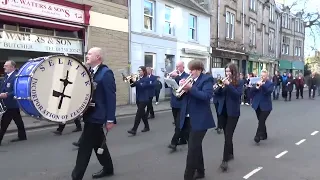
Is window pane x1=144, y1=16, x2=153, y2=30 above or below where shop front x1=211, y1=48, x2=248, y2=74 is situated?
above

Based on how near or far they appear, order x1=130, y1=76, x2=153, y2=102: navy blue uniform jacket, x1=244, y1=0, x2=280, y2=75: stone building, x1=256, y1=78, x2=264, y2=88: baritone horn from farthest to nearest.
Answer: x1=244, y1=0, x2=280, y2=75: stone building < x1=130, y1=76, x2=153, y2=102: navy blue uniform jacket < x1=256, y1=78, x2=264, y2=88: baritone horn

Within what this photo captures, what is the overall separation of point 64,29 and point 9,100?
726 centimetres

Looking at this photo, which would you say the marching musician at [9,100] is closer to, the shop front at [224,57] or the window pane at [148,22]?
the window pane at [148,22]

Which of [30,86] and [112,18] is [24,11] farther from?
[30,86]

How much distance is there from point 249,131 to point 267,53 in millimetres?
33005

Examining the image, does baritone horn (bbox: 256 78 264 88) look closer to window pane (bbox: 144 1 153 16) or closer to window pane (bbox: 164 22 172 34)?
window pane (bbox: 144 1 153 16)

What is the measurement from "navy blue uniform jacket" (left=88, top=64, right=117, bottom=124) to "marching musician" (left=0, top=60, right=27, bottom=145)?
3.87 meters

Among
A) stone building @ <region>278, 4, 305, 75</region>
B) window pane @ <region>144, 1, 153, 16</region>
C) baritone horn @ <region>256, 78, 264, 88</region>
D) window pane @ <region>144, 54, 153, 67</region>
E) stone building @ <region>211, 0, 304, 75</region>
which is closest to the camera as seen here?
baritone horn @ <region>256, 78, 264, 88</region>

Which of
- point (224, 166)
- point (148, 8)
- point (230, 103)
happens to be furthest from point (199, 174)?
point (148, 8)

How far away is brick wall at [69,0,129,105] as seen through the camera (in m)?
16.5

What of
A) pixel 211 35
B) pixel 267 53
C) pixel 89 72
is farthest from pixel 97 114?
pixel 267 53

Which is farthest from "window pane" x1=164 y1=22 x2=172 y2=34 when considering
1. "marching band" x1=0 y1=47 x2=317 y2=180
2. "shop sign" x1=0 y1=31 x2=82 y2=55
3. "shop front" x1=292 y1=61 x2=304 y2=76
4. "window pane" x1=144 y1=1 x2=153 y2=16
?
"shop front" x1=292 y1=61 x2=304 y2=76

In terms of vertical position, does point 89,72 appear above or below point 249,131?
above

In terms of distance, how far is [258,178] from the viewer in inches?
225
